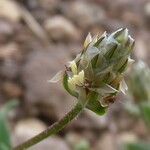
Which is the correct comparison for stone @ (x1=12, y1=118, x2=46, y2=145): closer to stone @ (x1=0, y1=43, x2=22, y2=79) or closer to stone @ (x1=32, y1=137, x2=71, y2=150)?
stone @ (x1=32, y1=137, x2=71, y2=150)

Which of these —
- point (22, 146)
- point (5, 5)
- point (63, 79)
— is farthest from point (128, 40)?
point (5, 5)

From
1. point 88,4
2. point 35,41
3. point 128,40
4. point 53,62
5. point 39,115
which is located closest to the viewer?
point 128,40

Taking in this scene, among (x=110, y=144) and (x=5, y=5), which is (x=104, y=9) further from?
(x=110, y=144)

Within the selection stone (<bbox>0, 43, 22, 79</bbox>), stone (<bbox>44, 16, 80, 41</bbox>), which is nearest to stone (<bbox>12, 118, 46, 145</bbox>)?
stone (<bbox>0, 43, 22, 79</bbox>)

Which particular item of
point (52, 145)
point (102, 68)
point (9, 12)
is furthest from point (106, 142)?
point (102, 68)

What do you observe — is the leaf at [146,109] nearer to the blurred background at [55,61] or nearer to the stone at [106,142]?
the blurred background at [55,61]

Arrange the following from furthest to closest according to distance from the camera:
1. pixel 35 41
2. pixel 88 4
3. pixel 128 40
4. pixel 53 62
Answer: pixel 88 4 → pixel 35 41 → pixel 53 62 → pixel 128 40

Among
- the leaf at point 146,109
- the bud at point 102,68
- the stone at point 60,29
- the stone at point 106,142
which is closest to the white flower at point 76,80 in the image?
the bud at point 102,68

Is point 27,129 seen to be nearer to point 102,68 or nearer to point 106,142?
point 106,142
